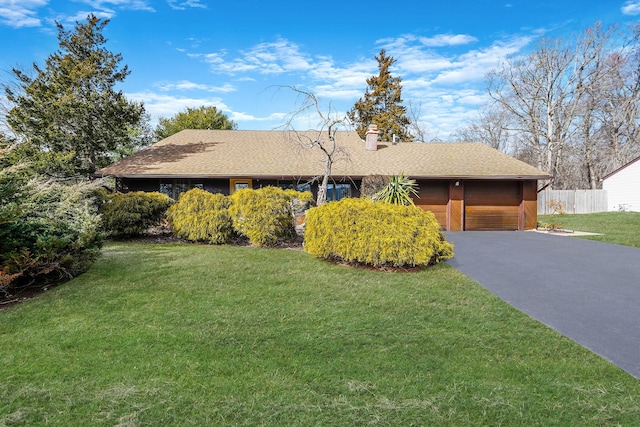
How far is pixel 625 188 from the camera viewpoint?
22.0 meters

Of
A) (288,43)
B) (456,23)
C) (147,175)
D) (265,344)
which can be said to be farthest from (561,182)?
(265,344)

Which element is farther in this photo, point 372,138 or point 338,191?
point 372,138

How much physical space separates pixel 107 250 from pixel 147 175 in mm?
5473

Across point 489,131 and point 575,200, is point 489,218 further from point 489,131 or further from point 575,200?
point 489,131

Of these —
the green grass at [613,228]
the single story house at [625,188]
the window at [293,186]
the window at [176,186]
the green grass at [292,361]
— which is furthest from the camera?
the single story house at [625,188]

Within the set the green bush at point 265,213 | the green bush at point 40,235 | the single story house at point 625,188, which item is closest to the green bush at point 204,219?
the green bush at point 265,213

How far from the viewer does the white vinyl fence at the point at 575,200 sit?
21469 millimetres

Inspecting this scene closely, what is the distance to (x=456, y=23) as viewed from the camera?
55.1ft

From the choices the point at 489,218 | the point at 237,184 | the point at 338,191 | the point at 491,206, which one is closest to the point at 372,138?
the point at 338,191

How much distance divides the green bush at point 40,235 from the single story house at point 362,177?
649cm

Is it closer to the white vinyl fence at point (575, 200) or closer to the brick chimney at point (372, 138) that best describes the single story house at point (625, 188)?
the white vinyl fence at point (575, 200)

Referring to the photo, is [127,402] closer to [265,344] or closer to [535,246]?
[265,344]

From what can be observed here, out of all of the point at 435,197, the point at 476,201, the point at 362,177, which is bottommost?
the point at 476,201

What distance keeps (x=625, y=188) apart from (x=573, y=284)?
72.8 ft
